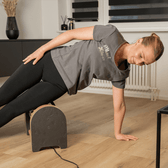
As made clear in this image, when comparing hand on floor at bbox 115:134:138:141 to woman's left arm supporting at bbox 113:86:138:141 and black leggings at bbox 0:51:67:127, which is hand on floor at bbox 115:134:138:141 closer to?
woman's left arm supporting at bbox 113:86:138:141

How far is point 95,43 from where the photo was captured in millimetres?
1796

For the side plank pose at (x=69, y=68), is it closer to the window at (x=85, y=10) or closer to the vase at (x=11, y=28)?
the vase at (x=11, y=28)

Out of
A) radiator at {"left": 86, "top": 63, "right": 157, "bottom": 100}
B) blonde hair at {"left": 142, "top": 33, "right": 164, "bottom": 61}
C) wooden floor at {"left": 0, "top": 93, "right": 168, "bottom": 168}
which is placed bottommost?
wooden floor at {"left": 0, "top": 93, "right": 168, "bottom": 168}

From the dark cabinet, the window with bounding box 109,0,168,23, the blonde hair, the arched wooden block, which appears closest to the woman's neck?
the blonde hair

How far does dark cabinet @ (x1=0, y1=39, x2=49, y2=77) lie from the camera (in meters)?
2.99

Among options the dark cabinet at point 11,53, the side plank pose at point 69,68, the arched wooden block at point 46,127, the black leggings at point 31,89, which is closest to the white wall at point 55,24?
the dark cabinet at point 11,53

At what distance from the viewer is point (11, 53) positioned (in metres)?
3.08

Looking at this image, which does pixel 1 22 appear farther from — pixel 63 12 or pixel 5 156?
pixel 5 156

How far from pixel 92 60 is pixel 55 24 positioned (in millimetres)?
2586

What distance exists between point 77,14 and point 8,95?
8.47 ft

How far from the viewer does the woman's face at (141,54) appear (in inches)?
61.4

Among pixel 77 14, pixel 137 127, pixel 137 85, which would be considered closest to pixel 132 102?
pixel 137 85

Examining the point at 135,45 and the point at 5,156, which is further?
the point at 5,156

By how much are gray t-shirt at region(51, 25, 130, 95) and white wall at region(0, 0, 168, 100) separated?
1790mm
